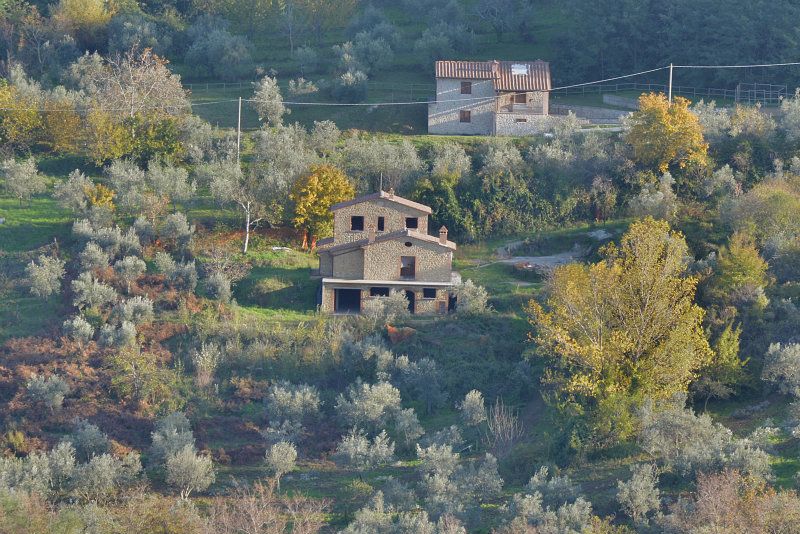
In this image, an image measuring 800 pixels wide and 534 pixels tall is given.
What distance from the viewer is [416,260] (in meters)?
52.3

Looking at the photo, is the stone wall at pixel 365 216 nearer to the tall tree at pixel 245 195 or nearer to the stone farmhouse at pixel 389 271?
the stone farmhouse at pixel 389 271

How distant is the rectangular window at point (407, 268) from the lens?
52406mm

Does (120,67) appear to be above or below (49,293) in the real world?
above

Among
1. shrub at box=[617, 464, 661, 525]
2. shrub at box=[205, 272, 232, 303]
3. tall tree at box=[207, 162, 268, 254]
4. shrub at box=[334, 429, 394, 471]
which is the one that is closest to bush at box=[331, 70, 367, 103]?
tall tree at box=[207, 162, 268, 254]

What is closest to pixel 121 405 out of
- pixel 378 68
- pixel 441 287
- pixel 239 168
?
pixel 441 287

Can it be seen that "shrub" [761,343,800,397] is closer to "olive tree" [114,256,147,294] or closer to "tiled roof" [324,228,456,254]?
"tiled roof" [324,228,456,254]

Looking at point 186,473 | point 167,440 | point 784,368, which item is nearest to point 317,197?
point 167,440

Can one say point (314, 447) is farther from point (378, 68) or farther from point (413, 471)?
point (378, 68)

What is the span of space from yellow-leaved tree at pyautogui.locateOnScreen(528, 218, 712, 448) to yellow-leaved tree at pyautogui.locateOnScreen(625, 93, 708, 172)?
16.9m

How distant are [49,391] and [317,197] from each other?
1553 centimetres

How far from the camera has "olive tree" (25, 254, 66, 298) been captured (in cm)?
5184

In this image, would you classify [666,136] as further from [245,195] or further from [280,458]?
[280,458]

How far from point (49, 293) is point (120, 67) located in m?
20.8

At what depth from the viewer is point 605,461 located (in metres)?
41.5
